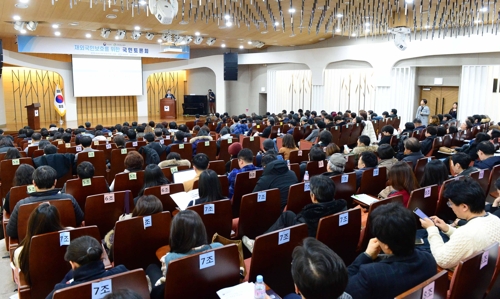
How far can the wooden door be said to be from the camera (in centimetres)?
1321

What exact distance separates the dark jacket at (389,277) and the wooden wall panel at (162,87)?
19525 millimetres

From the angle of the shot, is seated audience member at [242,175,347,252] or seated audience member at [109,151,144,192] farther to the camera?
seated audience member at [109,151,144,192]

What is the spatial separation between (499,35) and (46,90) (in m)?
18.0

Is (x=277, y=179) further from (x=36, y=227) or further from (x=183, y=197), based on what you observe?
(x=36, y=227)

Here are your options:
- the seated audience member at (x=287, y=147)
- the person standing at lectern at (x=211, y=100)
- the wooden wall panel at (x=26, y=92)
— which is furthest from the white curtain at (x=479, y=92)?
the wooden wall panel at (x=26, y=92)

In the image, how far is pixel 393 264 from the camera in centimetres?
206

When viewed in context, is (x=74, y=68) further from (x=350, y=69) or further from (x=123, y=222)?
(x=123, y=222)

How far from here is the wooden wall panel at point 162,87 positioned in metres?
20.9

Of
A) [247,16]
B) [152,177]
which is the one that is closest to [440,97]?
[247,16]

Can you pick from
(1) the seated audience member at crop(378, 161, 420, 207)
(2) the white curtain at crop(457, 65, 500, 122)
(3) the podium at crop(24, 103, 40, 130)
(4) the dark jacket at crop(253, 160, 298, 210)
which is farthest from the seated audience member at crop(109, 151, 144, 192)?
(3) the podium at crop(24, 103, 40, 130)

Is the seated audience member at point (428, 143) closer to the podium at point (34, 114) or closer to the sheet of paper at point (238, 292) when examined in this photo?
A: the sheet of paper at point (238, 292)

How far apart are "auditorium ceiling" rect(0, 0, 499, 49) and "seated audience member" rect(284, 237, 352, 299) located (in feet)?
21.0

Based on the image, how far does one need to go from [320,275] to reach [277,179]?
8.61 ft

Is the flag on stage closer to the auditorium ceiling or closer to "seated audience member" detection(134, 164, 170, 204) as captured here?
the auditorium ceiling
